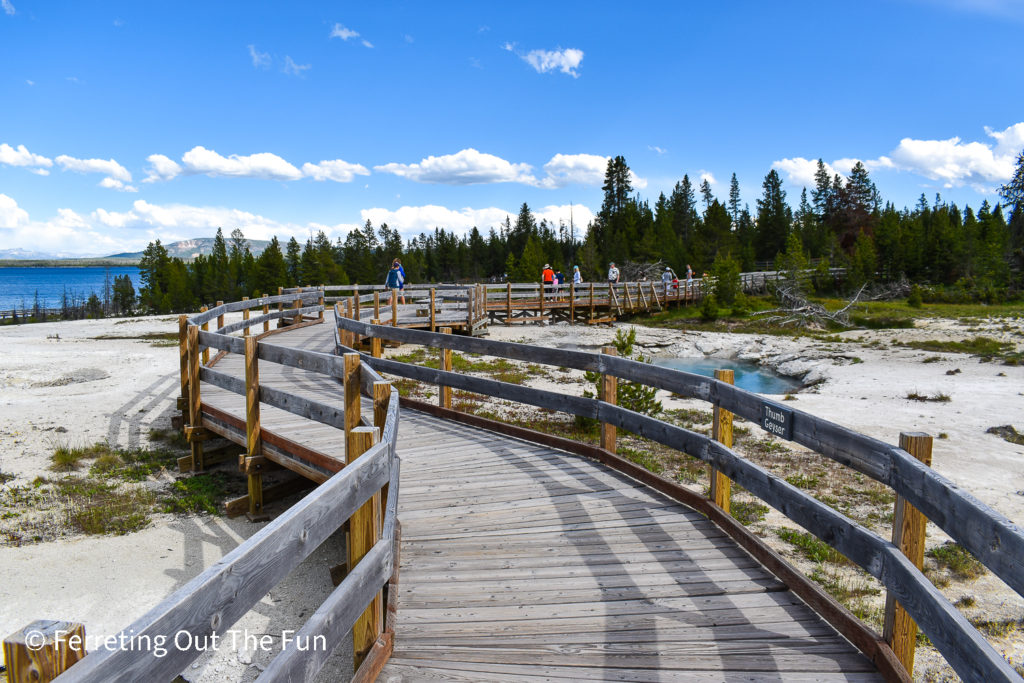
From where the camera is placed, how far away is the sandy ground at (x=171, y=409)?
19.9 ft

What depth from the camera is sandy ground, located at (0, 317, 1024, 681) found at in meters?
6.07

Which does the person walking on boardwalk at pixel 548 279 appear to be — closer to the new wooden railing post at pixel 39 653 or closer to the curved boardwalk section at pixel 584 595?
the curved boardwalk section at pixel 584 595

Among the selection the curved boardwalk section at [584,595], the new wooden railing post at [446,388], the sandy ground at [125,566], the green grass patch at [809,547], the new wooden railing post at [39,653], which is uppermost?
the new wooden railing post at [39,653]

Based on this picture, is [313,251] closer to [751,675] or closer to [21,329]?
[21,329]

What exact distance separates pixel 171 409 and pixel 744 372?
63.6 ft

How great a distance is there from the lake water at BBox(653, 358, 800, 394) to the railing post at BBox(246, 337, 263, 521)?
12.2 m

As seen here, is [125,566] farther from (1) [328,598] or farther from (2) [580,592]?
(1) [328,598]

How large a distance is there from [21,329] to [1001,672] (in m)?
41.3

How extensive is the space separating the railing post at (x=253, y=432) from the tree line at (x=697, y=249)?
37883 millimetres

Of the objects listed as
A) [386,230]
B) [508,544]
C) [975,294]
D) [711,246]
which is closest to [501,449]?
[508,544]

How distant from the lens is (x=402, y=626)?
3.52 meters

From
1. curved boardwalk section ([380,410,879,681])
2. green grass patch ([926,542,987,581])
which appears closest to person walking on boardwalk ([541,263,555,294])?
green grass patch ([926,542,987,581])

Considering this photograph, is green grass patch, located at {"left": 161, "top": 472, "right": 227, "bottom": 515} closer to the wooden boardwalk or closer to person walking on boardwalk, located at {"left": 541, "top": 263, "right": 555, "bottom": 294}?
the wooden boardwalk

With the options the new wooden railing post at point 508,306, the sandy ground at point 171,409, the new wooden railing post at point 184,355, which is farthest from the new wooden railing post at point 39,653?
the new wooden railing post at point 508,306
